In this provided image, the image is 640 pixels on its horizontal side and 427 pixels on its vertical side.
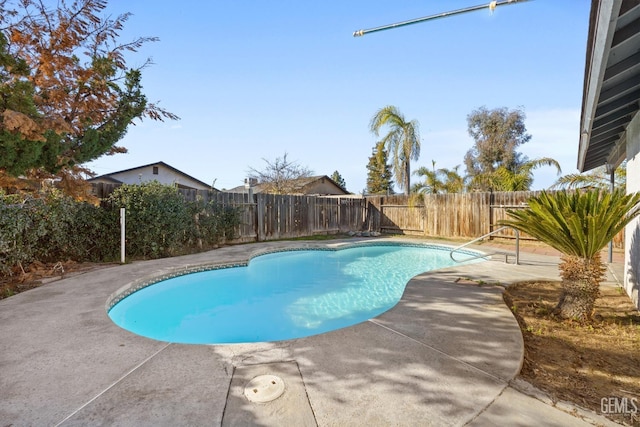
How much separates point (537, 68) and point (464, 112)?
1492 cm

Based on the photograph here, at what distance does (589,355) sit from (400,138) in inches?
480

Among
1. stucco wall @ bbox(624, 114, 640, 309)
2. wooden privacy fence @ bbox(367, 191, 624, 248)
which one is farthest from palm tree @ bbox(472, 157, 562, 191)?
stucco wall @ bbox(624, 114, 640, 309)

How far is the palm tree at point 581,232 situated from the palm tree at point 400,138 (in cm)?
1051

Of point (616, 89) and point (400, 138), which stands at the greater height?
point (400, 138)

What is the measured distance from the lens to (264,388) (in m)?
2.07

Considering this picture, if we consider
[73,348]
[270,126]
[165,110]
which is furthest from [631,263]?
[270,126]

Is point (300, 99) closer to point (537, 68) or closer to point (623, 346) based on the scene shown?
point (537, 68)

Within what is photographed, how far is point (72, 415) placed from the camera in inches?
72.1

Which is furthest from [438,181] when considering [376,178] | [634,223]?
[376,178]

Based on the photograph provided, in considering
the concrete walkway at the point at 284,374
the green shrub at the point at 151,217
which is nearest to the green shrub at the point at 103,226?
the green shrub at the point at 151,217

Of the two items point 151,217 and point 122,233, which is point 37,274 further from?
point 151,217

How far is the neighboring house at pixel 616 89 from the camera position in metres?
1.92

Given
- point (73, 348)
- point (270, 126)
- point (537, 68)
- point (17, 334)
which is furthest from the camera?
point (270, 126)

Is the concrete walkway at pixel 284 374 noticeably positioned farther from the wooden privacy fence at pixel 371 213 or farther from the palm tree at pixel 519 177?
the palm tree at pixel 519 177
